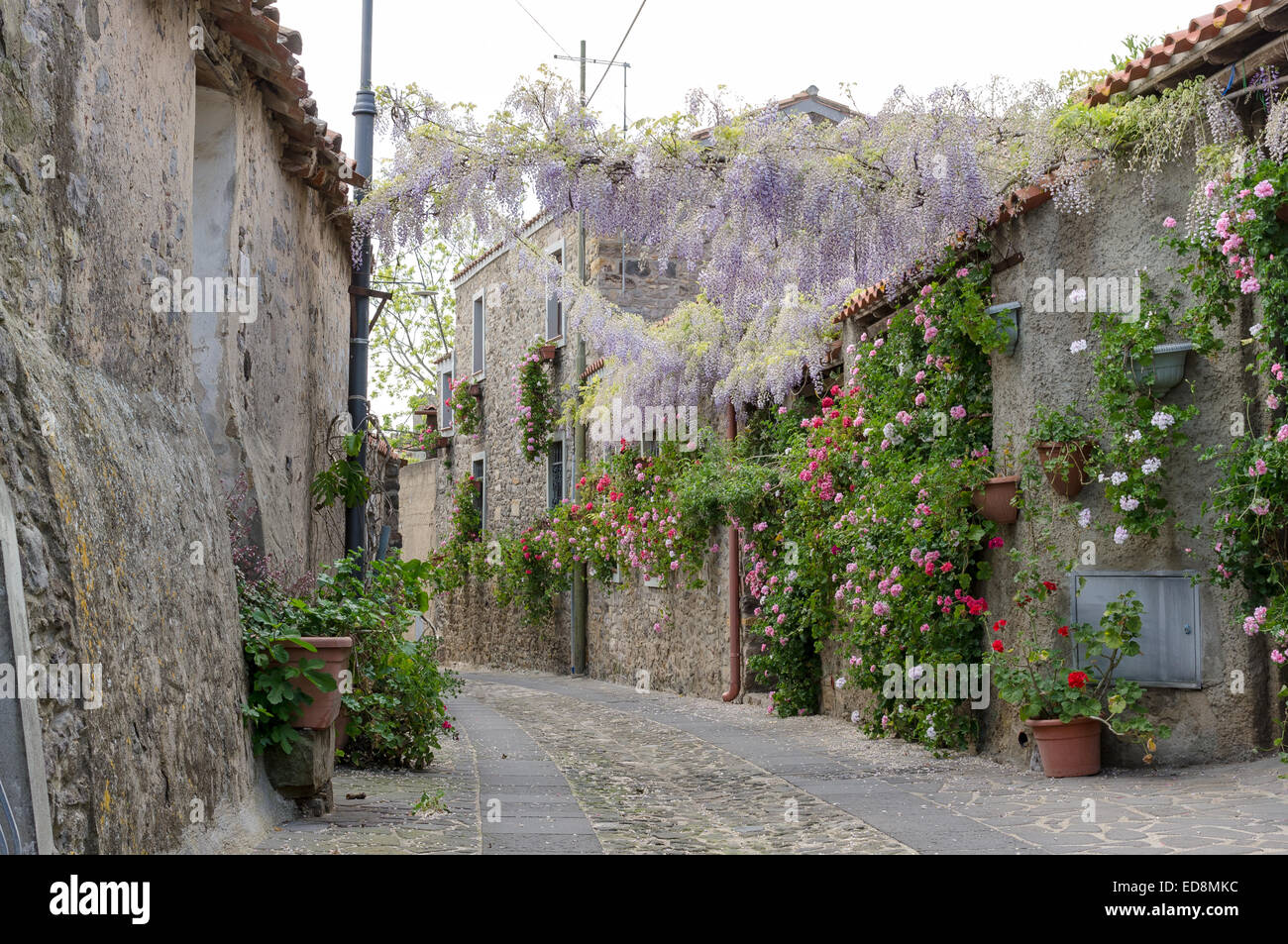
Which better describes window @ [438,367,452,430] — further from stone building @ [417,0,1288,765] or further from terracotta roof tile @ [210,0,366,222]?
stone building @ [417,0,1288,765]

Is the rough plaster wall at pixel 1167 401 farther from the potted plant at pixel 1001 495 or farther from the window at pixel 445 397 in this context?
the window at pixel 445 397

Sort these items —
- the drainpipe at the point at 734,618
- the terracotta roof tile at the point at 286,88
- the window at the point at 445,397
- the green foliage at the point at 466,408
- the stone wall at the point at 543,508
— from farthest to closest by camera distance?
the window at the point at 445,397 < the green foliage at the point at 466,408 < the stone wall at the point at 543,508 < the drainpipe at the point at 734,618 < the terracotta roof tile at the point at 286,88

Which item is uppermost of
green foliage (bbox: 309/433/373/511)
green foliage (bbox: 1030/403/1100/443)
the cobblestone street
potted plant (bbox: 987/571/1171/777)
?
green foliage (bbox: 1030/403/1100/443)

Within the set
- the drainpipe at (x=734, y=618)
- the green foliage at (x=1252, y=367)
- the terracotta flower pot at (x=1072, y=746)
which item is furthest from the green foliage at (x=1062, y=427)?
the drainpipe at (x=734, y=618)

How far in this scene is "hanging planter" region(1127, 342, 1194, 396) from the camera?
214 inches

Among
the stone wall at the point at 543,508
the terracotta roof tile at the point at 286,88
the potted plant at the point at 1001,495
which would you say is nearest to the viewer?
the terracotta roof tile at the point at 286,88

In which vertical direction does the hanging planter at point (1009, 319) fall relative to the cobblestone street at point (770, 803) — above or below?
above

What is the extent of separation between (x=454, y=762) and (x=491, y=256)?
11.9 m

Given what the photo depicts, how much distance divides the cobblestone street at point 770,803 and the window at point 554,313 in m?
8.12

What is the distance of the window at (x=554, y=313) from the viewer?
48.9ft

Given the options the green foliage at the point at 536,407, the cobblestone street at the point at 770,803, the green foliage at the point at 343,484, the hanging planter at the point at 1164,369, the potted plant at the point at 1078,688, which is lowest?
the cobblestone street at the point at 770,803

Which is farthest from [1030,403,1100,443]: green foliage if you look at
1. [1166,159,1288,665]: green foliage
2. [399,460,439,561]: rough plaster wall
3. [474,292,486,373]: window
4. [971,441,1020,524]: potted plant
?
[399,460,439,561]: rough plaster wall

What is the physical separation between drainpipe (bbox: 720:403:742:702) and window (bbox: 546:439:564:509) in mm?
5224
